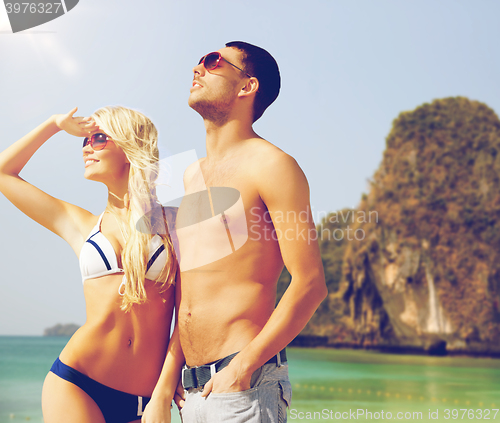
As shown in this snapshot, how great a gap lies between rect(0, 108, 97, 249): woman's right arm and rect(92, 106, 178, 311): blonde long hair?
0.17 metres

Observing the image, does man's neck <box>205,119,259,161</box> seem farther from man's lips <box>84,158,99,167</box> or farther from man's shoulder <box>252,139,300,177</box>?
man's lips <box>84,158,99,167</box>

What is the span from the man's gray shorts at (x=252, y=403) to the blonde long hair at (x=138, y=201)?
2.11 feet

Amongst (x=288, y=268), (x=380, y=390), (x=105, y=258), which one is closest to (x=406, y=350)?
(x=380, y=390)

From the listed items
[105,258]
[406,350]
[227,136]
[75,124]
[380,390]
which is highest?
[75,124]

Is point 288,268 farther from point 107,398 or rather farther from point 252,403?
point 107,398

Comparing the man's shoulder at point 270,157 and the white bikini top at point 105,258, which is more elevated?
the man's shoulder at point 270,157

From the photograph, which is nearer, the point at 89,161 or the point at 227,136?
the point at 227,136

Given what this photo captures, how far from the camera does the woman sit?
9.12ft

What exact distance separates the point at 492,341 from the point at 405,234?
8.07 metres

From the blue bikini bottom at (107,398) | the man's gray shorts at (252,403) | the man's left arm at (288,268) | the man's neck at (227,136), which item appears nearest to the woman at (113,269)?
the blue bikini bottom at (107,398)

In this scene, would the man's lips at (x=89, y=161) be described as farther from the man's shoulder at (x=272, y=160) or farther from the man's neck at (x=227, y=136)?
the man's shoulder at (x=272, y=160)

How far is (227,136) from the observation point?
2.78 meters

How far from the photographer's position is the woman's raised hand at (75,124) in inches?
123

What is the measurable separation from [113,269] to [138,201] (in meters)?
0.42
